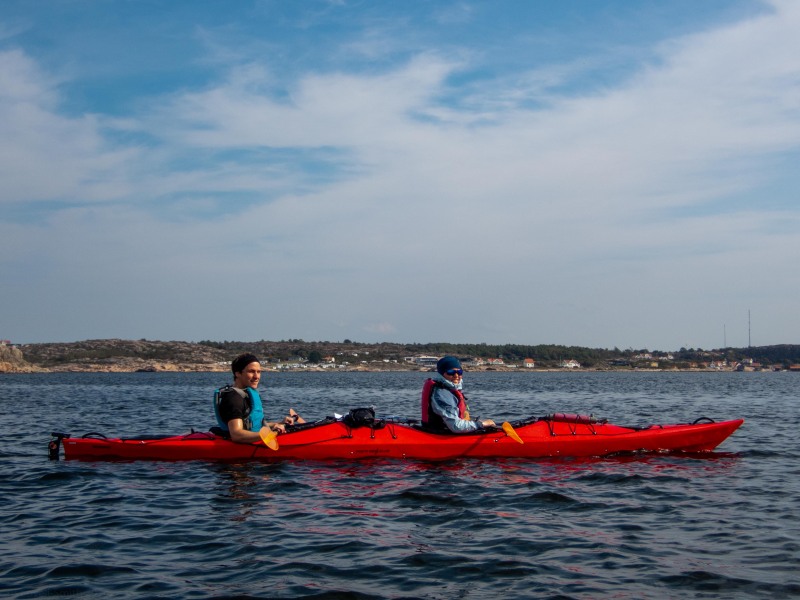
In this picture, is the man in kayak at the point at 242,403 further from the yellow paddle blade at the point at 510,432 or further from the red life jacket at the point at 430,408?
the yellow paddle blade at the point at 510,432

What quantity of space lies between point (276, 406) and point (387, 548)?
958 inches

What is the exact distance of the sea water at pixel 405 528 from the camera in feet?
19.4

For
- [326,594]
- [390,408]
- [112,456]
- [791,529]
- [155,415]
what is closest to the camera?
[326,594]

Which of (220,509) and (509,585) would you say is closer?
(509,585)

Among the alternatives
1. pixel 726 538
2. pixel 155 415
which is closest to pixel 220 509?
pixel 726 538

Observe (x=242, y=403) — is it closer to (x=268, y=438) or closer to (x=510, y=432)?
(x=268, y=438)

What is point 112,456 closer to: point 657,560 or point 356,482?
point 356,482

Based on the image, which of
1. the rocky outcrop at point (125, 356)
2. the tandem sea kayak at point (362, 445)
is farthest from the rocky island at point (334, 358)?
the tandem sea kayak at point (362, 445)

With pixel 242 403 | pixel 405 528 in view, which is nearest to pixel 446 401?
pixel 242 403

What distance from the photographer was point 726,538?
725 cm

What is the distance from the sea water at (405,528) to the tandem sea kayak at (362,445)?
25 centimetres

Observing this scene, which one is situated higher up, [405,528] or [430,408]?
[430,408]

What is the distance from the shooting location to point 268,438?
36.6 ft

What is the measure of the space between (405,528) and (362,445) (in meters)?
4.11
